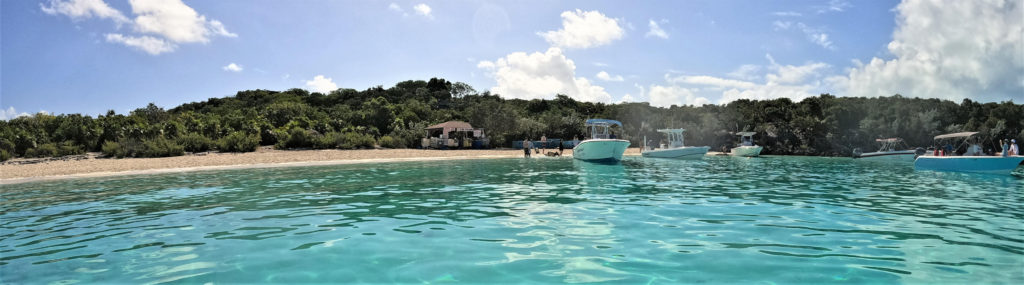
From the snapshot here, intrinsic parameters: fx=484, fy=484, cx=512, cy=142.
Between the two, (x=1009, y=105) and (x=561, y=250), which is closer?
(x=561, y=250)

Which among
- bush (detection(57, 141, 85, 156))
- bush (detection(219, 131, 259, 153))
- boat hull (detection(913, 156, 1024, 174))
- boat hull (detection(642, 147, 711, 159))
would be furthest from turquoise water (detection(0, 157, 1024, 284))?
bush (detection(57, 141, 85, 156))

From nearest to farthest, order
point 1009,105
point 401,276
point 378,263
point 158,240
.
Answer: point 401,276 → point 378,263 → point 158,240 → point 1009,105

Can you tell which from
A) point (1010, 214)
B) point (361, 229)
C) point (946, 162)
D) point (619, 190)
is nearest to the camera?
point (361, 229)

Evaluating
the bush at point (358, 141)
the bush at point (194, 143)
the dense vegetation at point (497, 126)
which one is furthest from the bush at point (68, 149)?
the bush at point (358, 141)

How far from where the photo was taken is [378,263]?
16.2 feet

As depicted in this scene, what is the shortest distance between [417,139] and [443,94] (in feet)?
148

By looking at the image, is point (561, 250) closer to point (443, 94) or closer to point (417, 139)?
point (417, 139)

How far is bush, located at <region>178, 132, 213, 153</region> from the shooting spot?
28.2m

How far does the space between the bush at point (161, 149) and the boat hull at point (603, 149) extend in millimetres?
22037

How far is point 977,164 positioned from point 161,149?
36.5 metres

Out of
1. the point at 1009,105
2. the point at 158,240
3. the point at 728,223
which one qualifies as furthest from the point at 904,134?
the point at 158,240

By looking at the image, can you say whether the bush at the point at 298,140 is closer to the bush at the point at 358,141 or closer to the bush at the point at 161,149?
the bush at the point at 358,141

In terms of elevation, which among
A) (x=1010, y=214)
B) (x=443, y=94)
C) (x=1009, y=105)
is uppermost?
(x=443, y=94)

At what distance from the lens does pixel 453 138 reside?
39.7 metres
